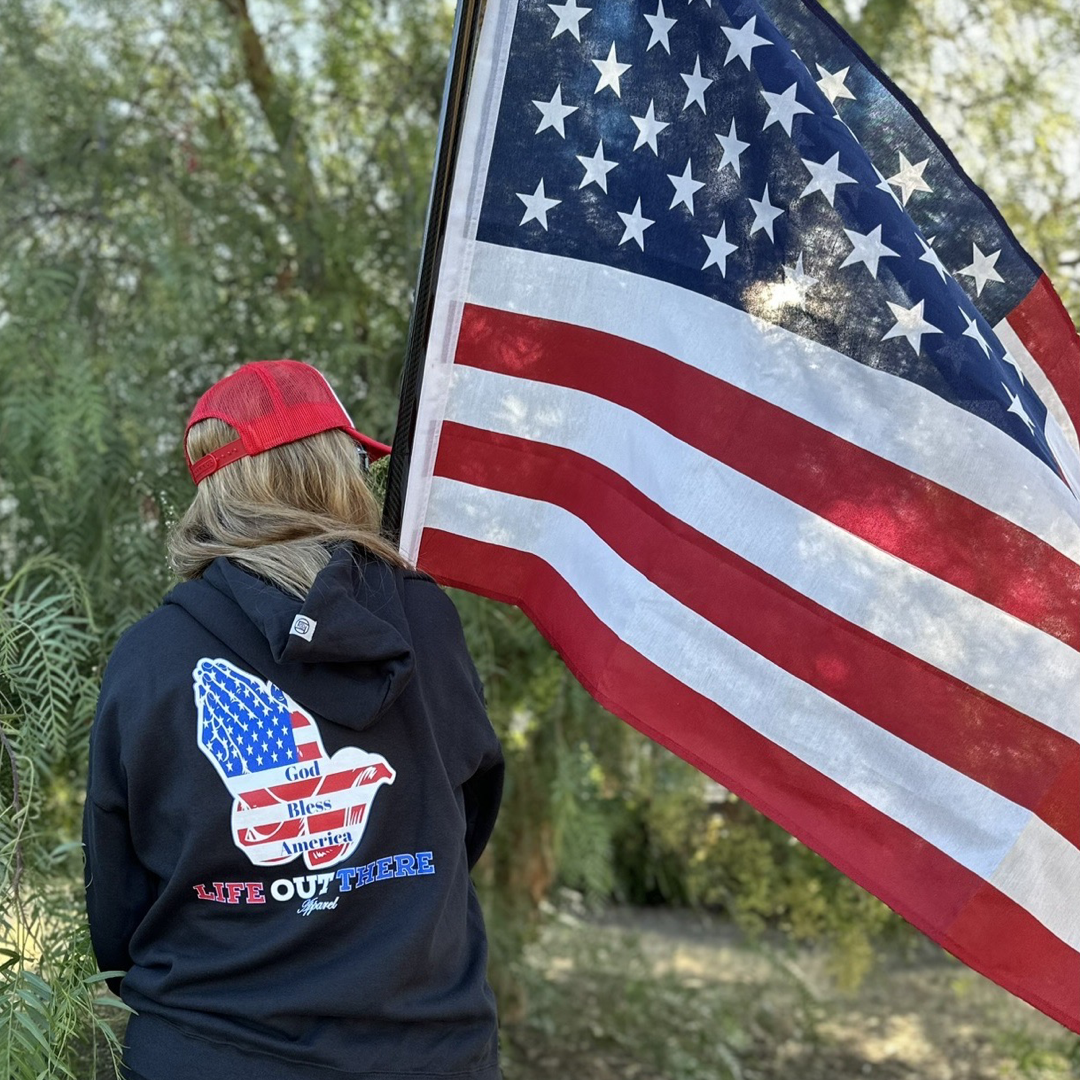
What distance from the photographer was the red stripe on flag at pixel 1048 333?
2176 millimetres

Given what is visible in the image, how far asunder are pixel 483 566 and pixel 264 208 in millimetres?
2131

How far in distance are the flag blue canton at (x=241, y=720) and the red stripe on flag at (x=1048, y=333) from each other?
1382mm

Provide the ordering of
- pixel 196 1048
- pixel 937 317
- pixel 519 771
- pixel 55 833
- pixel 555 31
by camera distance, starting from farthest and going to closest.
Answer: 1. pixel 519 771
2. pixel 55 833
3. pixel 555 31
4. pixel 937 317
5. pixel 196 1048

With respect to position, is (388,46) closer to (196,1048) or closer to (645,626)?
(645,626)

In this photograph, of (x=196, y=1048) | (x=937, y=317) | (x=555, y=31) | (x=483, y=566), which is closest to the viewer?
(x=196, y=1048)

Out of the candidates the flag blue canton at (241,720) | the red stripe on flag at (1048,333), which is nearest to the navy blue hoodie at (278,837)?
the flag blue canton at (241,720)

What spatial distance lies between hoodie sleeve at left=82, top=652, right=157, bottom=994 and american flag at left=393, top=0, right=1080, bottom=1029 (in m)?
0.73

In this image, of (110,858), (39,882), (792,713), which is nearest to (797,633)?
(792,713)

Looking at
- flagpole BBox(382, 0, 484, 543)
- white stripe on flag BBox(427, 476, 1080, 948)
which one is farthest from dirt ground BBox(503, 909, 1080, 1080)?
flagpole BBox(382, 0, 484, 543)

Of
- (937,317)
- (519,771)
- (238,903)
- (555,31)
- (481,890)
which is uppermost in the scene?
(555,31)

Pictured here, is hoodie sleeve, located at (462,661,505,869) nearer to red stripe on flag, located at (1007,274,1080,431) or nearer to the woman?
the woman

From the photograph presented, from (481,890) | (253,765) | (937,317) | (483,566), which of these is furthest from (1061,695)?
(481,890)

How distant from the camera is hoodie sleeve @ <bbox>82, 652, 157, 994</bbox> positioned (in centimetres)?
163

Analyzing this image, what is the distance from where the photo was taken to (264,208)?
3963 mm
